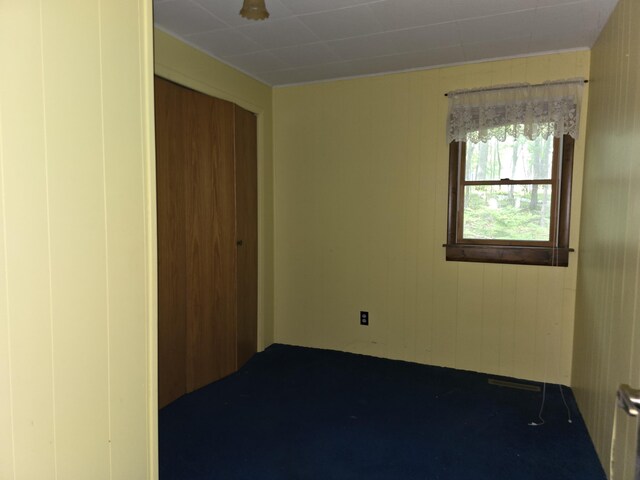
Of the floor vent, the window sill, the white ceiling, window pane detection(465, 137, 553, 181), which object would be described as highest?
the white ceiling

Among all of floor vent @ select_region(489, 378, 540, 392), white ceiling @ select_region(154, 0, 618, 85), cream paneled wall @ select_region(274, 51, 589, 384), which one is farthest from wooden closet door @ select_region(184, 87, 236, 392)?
floor vent @ select_region(489, 378, 540, 392)

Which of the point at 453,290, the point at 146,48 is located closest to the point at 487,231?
the point at 453,290

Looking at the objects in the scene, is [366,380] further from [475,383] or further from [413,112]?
[413,112]

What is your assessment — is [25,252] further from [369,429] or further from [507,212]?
[507,212]

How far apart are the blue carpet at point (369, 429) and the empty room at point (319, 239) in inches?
0.8

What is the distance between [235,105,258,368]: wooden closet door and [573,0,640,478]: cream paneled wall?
2.43 metres

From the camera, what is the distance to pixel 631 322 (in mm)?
1784

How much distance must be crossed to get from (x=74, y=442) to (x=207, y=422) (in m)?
1.60

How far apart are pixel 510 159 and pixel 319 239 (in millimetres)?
1682

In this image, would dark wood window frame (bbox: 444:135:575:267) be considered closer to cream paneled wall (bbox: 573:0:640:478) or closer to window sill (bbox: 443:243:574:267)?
window sill (bbox: 443:243:574:267)

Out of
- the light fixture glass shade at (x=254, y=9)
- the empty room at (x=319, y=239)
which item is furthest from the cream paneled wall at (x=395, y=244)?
the light fixture glass shade at (x=254, y=9)

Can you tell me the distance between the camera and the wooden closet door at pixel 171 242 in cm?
271

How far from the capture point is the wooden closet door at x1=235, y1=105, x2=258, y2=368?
3.42 m

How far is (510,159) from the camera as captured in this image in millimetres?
3178
